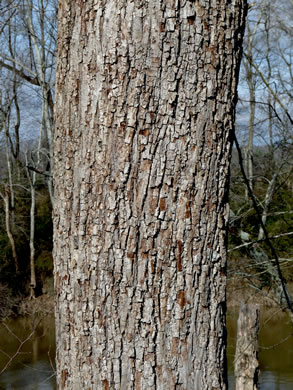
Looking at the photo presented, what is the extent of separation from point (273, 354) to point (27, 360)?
4.76m

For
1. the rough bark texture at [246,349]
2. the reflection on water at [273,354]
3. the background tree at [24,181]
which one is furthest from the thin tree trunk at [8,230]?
the rough bark texture at [246,349]

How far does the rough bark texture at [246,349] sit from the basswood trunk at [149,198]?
17.3 ft

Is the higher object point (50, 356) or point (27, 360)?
point (50, 356)

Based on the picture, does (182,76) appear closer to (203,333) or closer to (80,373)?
(203,333)

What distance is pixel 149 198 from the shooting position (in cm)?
117

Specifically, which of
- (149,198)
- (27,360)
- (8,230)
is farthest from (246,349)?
(8,230)

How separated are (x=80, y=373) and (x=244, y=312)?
546cm

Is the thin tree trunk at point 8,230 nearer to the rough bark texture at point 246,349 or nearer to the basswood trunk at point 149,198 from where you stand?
the rough bark texture at point 246,349

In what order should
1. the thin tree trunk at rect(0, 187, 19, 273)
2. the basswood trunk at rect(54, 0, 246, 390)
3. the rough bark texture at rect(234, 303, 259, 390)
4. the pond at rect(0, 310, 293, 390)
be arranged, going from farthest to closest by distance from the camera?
the thin tree trunk at rect(0, 187, 19, 273), the pond at rect(0, 310, 293, 390), the rough bark texture at rect(234, 303, 259, 390), the basswood trunk at rect(54, 0, 246, 390)

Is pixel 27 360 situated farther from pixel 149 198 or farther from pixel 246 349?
pixel 149 198

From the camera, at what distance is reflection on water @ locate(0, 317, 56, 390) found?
330 inches

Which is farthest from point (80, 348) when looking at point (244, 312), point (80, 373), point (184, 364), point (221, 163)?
point (244, 312)

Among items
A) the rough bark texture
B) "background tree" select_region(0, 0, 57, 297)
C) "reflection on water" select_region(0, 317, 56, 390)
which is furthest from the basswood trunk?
"background tree" select_region(0, 0, 57, 297)

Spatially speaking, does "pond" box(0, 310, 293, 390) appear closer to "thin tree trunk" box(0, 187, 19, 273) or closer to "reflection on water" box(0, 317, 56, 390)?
"reflection on water" box(0, 317, 56, 390)
